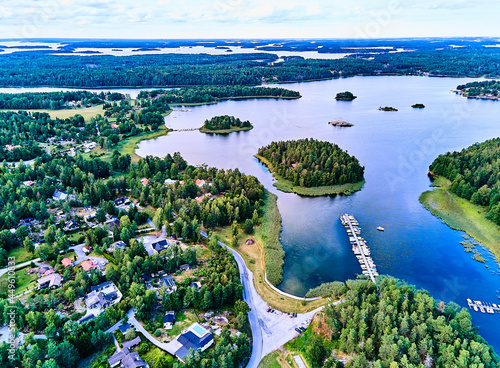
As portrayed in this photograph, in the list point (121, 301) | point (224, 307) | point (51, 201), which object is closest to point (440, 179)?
point (224, 307)

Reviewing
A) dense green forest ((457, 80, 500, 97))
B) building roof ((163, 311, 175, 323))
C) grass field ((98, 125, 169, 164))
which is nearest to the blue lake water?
grass field ((98, 125, 169, 164))

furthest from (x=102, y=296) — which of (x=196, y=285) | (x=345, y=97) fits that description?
(x=345, y=97)

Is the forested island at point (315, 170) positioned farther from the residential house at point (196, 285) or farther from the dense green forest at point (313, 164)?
the residential house at point (196, 285)

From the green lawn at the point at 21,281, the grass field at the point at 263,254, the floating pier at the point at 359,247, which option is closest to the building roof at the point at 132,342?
the grass field at the point at 263,254

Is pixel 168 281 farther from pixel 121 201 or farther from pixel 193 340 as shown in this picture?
pixel 121 201

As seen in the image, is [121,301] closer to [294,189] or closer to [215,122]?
[294,189]

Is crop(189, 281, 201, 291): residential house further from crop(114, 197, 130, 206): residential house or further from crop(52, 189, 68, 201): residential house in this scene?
crop(52, 189, 68, 201): residential house
